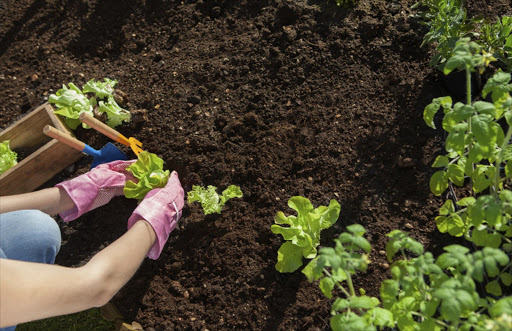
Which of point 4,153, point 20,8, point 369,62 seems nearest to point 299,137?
point 369,62

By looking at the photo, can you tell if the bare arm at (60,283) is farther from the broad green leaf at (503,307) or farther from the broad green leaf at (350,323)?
the broad green leaf at (503,307)

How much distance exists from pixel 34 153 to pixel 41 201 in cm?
49

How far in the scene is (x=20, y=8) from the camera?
348 centimetres

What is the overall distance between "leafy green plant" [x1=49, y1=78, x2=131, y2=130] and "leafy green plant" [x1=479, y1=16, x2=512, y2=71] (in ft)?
6.88

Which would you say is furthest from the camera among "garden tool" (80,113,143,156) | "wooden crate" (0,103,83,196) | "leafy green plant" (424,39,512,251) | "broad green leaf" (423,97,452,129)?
"wooden crate" (0,103,83,196)

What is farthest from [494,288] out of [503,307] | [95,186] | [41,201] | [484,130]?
[41,201]

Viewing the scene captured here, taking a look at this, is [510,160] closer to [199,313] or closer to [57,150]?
[199,313]

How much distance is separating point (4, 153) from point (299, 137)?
5.96ft

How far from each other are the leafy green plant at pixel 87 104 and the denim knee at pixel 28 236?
2.52 ft

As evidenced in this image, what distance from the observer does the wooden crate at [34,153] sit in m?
2.57

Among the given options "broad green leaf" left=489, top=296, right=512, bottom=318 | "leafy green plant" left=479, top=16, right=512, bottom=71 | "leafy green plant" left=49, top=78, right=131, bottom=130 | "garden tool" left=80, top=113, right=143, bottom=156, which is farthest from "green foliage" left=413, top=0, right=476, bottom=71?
"leafy green plant" left=49, top=78, right=131, bottom=130

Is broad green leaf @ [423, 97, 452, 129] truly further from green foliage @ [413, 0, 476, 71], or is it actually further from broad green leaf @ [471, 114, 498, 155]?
green foliage @ [413, 0, 476, 71]

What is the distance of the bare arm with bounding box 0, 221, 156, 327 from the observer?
4.77 feet

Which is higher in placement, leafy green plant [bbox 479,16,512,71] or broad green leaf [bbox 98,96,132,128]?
leafy green plant [bbox 479,16,512,71]
